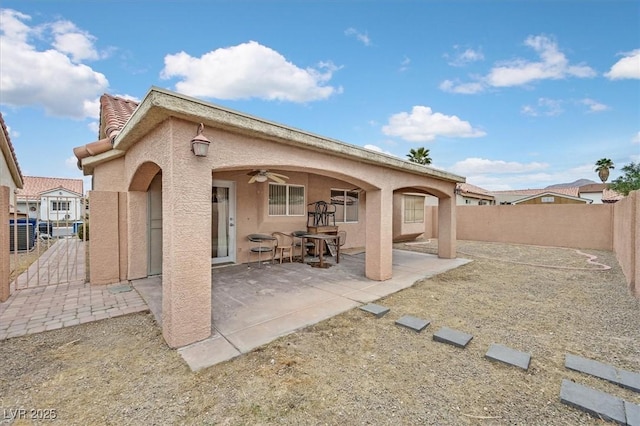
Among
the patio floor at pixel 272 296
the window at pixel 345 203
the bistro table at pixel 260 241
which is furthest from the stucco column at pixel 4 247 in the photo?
the window at pixel 345 203

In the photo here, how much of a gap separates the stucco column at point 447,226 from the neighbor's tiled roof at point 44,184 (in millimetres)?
42505

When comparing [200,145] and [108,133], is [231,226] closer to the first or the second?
[108,133]

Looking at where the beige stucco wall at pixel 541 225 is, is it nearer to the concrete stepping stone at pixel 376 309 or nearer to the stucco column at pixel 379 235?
the stucco column at pixel 379 235

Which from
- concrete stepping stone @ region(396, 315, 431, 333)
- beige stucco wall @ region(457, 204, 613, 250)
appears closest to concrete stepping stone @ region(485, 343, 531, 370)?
concrete stepping stone @ region(396, 315, 431, 333)

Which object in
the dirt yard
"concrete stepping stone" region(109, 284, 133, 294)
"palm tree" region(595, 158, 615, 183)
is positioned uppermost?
"palm tree" region(595, 158, 615, 183)

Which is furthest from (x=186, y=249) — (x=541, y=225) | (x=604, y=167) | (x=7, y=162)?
(x=604, y=167)

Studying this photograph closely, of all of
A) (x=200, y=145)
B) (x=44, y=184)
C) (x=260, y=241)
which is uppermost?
(x=44, y=184)

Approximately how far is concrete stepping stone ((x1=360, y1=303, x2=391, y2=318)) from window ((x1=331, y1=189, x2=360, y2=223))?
751 centimetres

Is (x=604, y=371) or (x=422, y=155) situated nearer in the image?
(x=604, y=371)

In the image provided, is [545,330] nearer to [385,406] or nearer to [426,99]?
[385,406]

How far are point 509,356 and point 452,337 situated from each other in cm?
74

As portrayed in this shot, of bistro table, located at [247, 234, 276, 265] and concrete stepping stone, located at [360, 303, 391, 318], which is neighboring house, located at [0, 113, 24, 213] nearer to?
bistro table, located at [247, 234, 276, 265]

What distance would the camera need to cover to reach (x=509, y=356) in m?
3.82

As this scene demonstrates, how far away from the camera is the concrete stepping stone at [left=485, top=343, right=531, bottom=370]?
3637 millimetres
